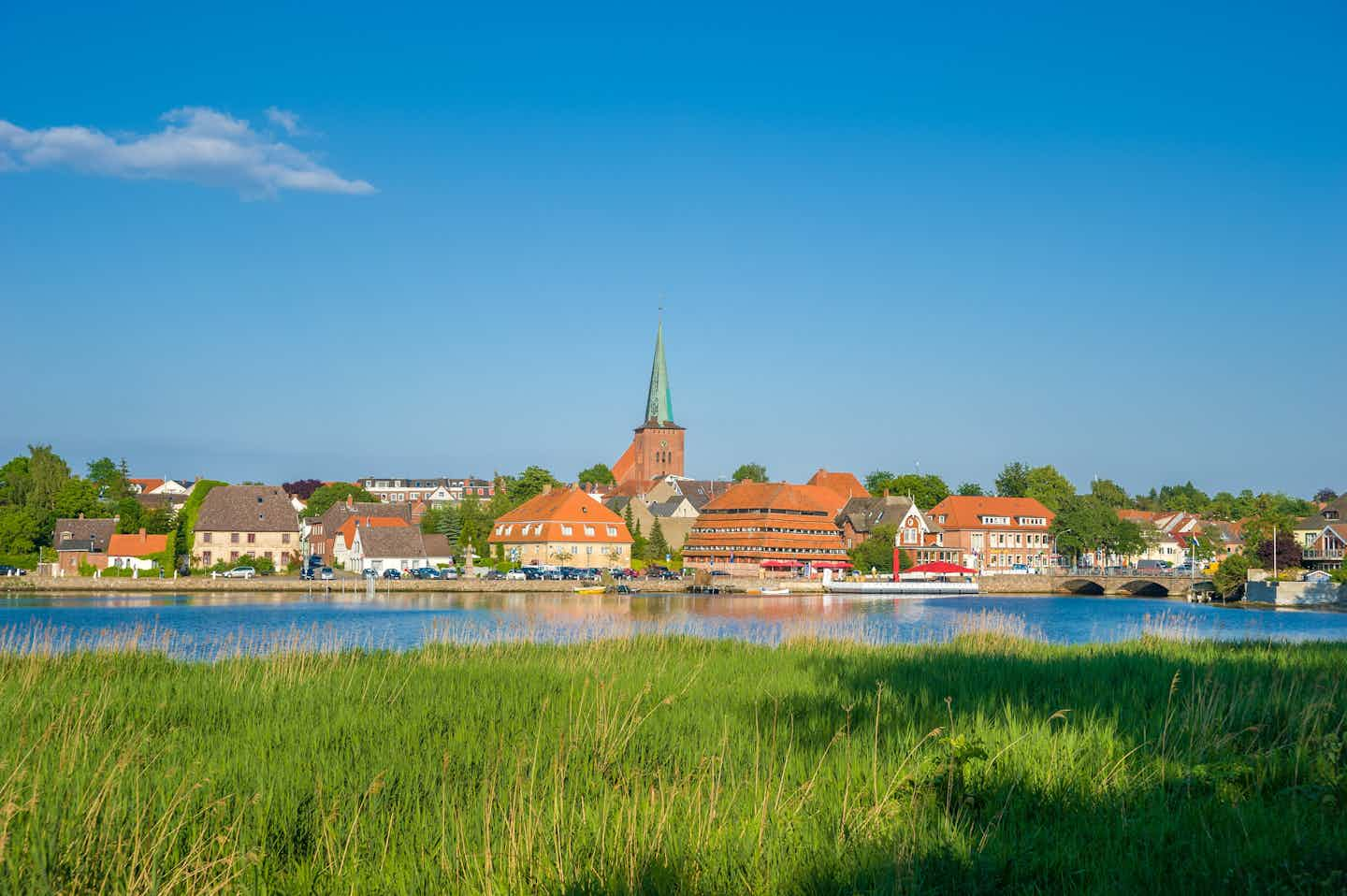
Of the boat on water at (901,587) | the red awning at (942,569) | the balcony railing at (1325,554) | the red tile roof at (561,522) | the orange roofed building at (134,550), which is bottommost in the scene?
the boat on water at (901,587)

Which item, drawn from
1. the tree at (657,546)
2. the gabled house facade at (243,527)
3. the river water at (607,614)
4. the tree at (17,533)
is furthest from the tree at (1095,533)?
the tree at (17,533)

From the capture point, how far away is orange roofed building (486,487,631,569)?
10144 cm

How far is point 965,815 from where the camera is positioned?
9336mm

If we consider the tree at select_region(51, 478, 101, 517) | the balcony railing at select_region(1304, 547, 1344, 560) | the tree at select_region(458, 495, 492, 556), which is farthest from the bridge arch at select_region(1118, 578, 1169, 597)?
the tree at select_region(51, 478, 101, 517)

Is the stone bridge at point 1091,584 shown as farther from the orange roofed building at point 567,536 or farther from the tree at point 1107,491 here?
the tree at point 1107,491

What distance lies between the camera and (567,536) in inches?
4003

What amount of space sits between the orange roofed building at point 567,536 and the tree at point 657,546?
753cm

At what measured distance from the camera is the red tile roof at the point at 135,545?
88.8 metres

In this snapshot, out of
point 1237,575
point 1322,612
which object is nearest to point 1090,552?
point 1237,575

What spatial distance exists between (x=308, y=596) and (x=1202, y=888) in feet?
241

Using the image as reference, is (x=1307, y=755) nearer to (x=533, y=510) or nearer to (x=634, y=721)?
(x=634, y=721)

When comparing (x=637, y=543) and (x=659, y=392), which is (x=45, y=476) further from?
(x=659, y=392)

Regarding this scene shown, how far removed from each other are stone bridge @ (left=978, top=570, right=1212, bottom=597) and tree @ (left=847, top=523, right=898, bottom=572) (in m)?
9.20

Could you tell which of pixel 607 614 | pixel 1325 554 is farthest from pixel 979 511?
pixel 607 614
